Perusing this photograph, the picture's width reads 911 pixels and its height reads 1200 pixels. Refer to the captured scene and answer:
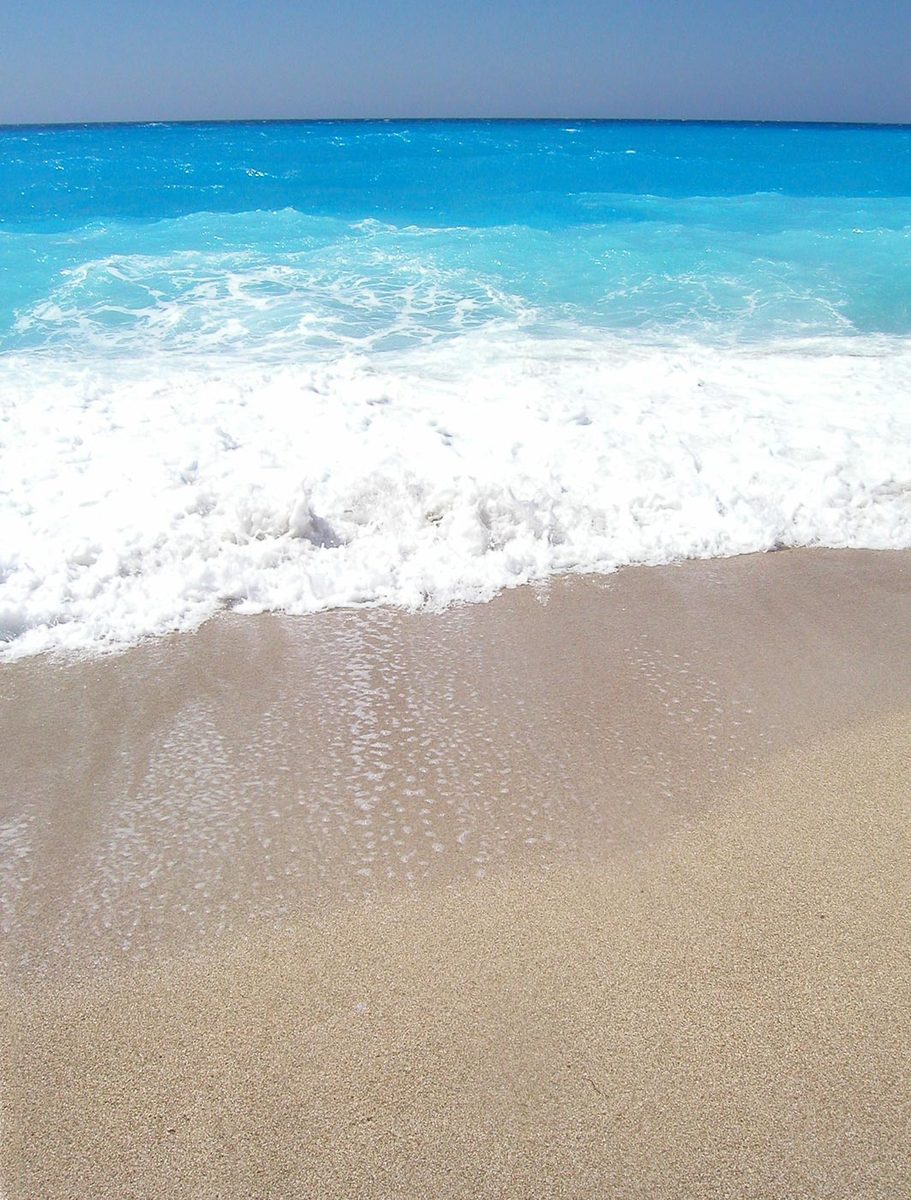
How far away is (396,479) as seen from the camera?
5207 mm

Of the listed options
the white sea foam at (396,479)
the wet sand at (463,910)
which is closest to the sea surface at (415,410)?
the white sea foam at (396,479)

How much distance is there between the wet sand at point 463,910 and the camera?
1900 millimetres

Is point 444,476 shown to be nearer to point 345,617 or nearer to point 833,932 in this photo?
point 345,617

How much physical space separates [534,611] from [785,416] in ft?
11.7

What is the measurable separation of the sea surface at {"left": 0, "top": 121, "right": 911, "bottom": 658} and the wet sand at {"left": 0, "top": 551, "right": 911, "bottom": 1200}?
65 cm

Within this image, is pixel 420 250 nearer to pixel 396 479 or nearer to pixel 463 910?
pixel 396 479

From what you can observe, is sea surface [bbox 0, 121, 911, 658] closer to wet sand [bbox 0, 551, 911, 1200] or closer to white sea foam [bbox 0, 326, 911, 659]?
white sea foam [bbox 0, 326, 911, 659]

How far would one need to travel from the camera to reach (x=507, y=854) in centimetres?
269

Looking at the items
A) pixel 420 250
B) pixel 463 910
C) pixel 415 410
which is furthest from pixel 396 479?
pixel 420 250

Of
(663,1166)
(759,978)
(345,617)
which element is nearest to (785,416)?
(345,617)

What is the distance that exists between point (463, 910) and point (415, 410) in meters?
4.65

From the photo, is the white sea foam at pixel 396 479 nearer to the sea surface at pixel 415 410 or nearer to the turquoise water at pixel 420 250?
the sea surface at pixel 415 410

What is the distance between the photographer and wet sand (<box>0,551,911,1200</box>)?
6.23 feet

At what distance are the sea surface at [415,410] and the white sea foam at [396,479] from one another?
0.02 meters
